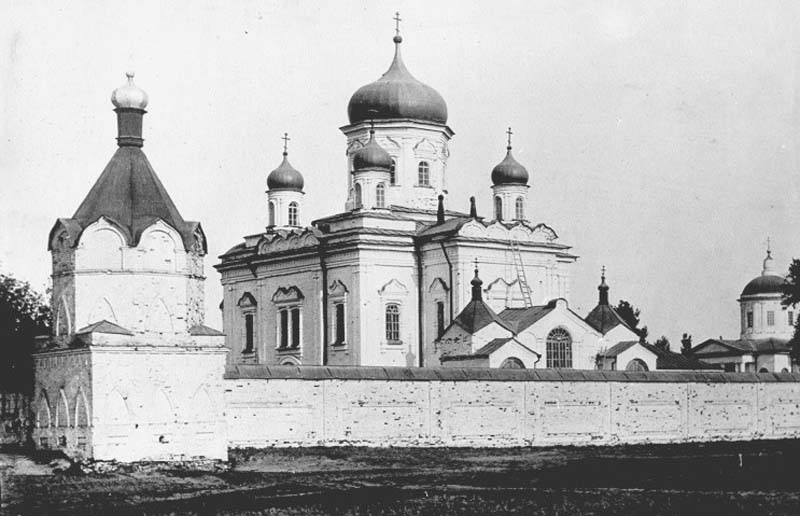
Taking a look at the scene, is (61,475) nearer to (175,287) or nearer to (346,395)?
(175,287)

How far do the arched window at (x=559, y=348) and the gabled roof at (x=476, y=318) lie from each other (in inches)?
66.7

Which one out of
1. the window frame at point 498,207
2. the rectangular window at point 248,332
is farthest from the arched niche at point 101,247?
the window frame at point 498,207

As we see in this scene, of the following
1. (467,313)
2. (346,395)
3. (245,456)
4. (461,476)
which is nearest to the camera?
(461,476)

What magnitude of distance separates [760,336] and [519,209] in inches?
898

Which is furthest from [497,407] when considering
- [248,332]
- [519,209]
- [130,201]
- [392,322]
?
[248,332]

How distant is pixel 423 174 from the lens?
4044 cm

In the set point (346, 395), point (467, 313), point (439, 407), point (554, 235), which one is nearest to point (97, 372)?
point (346, 395)

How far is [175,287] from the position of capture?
71.1 ft

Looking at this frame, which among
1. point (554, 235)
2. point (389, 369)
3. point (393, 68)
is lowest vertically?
point (389, 369)

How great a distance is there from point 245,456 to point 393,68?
66.6 ft

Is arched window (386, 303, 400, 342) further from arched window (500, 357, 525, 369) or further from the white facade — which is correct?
arched window (500, 357, 525, 369)

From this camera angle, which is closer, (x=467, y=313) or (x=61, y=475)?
(x=61, y=475)

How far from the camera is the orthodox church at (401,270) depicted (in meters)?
34.3

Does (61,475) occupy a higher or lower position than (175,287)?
lower
